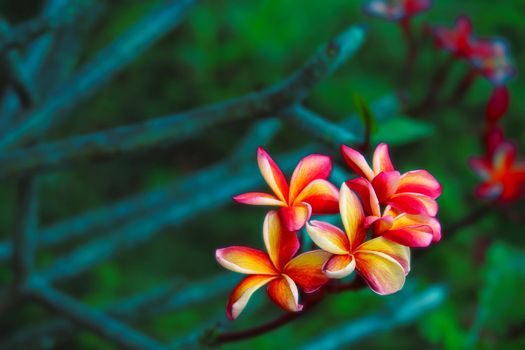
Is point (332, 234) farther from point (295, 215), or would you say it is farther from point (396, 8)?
point (396, 8)

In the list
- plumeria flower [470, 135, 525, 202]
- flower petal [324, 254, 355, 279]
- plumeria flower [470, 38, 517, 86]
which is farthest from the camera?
plumeria flower [470, 38, 517, 86]

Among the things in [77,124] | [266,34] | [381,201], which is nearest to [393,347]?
[266,34]

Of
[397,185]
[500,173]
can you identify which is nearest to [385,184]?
[397,185]

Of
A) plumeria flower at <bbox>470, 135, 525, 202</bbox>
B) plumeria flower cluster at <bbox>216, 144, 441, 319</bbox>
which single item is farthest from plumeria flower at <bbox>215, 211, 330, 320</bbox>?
plumeria flower at <bbox>470, 135, 525, 202</bbox>

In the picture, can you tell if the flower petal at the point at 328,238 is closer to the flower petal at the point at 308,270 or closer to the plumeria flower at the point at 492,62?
the flower petal at the point at 308,270

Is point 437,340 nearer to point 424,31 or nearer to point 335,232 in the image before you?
point 424,31

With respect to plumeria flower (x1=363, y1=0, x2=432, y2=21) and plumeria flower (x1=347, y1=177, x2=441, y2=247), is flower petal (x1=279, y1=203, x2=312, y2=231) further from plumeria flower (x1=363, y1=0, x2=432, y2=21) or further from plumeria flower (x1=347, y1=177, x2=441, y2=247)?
plumeria flower (x1=363, y1=0, x2=432, y2=21)
